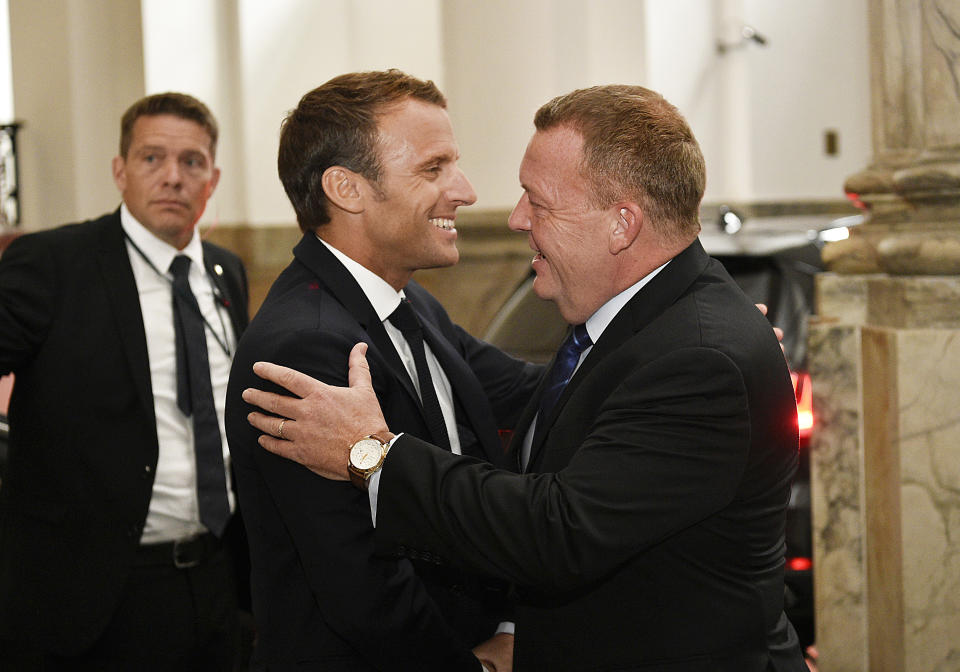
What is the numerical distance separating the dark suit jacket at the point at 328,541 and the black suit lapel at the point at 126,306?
1003 millimetres

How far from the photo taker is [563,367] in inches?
93.6

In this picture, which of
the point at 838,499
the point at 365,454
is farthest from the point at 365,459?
the point at 838,499

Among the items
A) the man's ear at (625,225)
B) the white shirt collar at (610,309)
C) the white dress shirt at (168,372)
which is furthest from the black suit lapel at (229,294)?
the man's ear at (625,225)

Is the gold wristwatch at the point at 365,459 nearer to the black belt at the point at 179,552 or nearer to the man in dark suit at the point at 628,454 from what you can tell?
the man in dark suit at the point at 628,454

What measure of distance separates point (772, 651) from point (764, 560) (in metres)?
0.17

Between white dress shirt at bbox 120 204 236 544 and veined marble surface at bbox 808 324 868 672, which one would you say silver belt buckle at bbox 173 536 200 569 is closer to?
white dress shirt at bbox 120 204 236 544

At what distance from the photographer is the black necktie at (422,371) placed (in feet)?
7.71

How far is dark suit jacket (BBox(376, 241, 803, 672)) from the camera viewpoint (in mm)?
1925

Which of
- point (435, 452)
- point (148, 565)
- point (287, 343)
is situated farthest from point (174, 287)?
point (435, 452)

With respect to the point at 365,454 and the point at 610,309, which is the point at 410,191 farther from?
the point at 365,454

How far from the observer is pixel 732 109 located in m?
10.5

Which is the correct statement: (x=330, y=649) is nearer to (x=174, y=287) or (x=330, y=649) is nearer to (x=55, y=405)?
(x=55, y=405)

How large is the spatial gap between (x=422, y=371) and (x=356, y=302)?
A: 21 cm

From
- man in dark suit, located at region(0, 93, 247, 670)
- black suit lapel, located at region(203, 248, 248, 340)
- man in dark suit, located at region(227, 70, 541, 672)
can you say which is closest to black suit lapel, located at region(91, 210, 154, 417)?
man in dark suit, located at region(0, 93, 247, 670)
